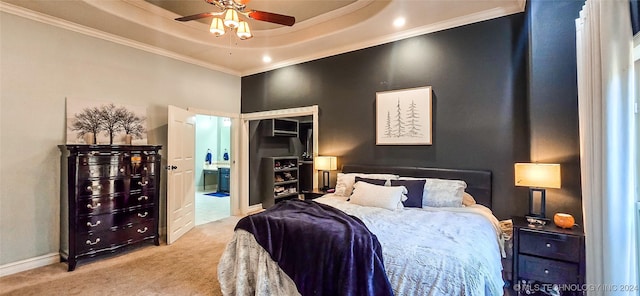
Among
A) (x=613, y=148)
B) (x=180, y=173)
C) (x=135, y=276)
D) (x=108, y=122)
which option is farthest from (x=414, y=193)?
(x=108, y=122)

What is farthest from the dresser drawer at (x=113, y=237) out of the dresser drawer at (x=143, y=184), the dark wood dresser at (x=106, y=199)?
the dresser drawer at (x=143, y=184)

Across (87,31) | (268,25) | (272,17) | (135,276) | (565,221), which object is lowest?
(135,276)

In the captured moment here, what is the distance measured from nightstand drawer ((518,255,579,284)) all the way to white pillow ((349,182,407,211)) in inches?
44.3

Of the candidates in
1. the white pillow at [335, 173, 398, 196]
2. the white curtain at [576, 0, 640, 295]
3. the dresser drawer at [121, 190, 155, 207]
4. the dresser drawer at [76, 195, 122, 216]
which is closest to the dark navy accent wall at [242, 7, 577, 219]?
the white pillow at [335, 173, 398, 196]

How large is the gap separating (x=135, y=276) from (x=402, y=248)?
272cm

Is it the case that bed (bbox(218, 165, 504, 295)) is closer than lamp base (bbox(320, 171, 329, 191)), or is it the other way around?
bed (bbox(218, 165, 504, 295))

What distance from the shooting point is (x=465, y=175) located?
10.8 feet

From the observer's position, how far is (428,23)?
11.5 feet

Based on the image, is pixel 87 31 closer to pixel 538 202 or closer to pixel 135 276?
pixel 135 276

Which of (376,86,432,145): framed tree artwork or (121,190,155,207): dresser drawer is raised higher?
(376,86,432,145): framed tree artwork

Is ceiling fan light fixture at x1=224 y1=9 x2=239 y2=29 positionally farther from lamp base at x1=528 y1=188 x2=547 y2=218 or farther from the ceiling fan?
lamp base at x1=528 y1=188 x2=547 y2=218

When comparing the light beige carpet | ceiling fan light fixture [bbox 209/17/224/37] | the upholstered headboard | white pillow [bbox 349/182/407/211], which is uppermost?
ceiling fan light fixture [bbox 209/17/224/37]

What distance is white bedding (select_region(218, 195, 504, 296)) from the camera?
160 centimetres

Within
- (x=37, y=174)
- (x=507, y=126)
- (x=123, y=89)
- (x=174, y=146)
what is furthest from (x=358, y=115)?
(x=37, y=174)
